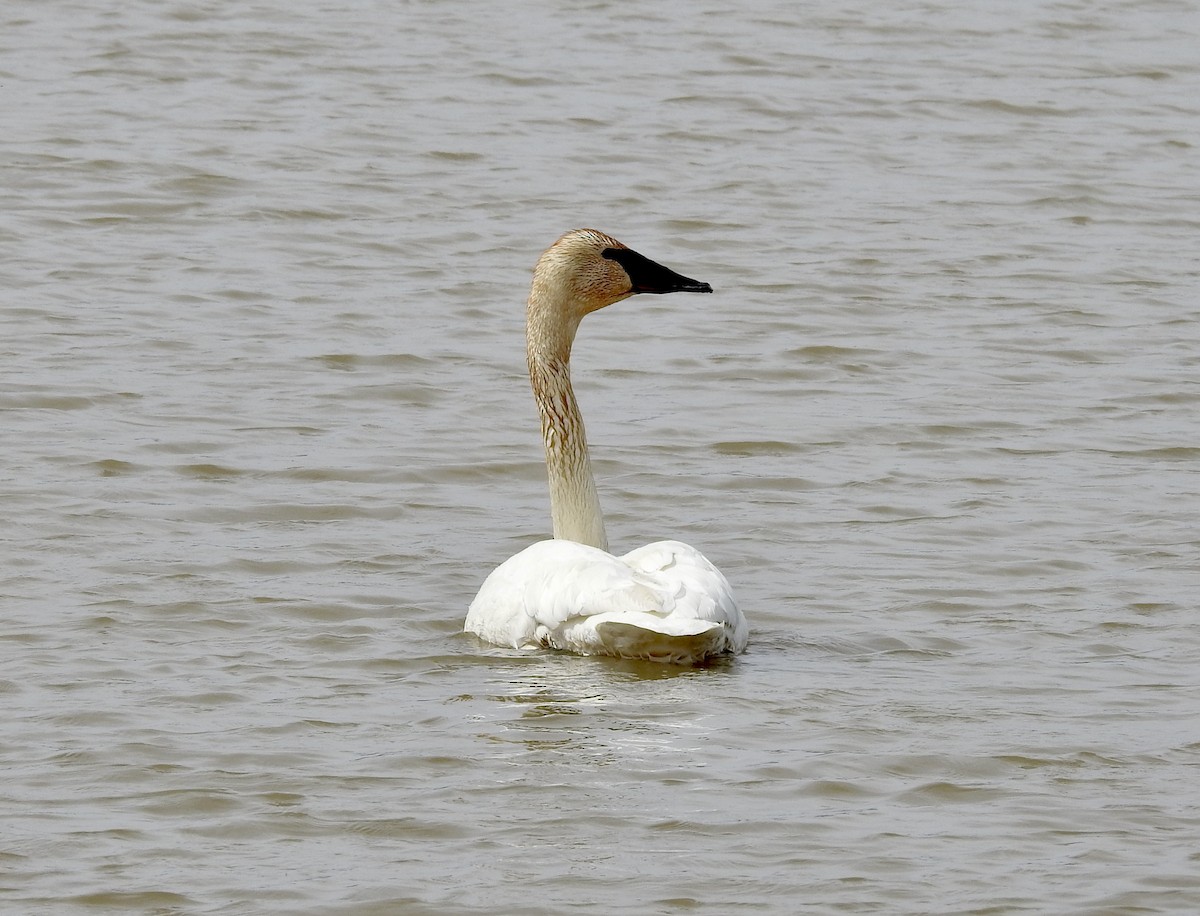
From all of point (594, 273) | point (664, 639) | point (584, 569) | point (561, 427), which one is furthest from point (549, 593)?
point (594, 273)

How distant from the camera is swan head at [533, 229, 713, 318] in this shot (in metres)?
8.80

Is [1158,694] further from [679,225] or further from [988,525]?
[679,225]

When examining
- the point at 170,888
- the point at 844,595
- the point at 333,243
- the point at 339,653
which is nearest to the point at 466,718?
the point at 339,653

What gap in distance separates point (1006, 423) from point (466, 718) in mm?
4836

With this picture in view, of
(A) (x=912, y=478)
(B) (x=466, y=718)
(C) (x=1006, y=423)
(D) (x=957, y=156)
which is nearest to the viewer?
(B) (x=466, y=718)

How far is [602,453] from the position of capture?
10.9 m

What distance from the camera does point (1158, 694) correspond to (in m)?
7.51

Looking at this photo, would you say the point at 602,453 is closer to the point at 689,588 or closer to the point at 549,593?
the point at 549,593

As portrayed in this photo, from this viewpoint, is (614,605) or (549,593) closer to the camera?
(614,605)

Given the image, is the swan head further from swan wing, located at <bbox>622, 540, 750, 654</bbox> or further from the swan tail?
the swan tail

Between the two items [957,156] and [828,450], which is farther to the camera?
[957,156]

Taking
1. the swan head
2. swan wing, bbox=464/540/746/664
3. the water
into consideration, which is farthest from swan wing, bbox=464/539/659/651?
the swan head

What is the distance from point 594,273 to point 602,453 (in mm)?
2121

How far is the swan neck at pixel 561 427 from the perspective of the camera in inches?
339
